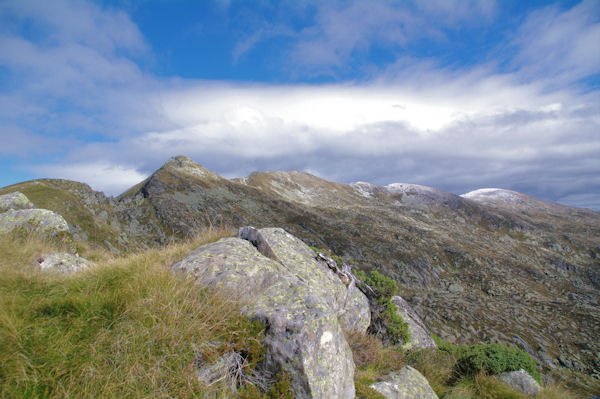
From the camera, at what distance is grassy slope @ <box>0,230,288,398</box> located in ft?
11.1

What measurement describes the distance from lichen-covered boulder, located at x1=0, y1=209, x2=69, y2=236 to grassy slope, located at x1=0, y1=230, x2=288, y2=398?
894 cm

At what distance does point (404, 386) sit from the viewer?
763 centimetres

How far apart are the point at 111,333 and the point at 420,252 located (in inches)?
3596

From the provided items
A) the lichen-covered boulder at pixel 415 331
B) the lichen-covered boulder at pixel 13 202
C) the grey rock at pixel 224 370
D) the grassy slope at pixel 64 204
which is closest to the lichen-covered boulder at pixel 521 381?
the lichen-covered boulder at pixel 415 331

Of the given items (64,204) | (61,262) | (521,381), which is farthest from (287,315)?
(64,204)

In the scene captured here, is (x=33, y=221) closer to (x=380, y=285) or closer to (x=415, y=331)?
(x=380, y=285)

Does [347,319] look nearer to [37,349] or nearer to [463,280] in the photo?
[37,349]

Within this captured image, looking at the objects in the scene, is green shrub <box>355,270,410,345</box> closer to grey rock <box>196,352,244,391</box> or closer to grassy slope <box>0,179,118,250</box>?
grey rock <box>196,352,244,391</box>

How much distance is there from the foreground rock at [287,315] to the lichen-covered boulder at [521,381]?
844 cm

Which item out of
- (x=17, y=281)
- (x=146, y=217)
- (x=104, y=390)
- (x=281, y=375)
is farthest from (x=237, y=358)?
(x=146, y=217)

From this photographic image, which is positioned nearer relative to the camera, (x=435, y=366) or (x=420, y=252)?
(x=435, y=366)

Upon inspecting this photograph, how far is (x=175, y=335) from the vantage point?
4.17m

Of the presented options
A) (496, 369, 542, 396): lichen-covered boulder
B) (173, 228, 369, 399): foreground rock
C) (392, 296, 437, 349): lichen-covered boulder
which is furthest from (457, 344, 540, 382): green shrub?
(173, 228, 369, 399): foreground rock

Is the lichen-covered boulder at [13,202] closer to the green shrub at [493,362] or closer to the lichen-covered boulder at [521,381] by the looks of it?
the green shrub at [493,362]
